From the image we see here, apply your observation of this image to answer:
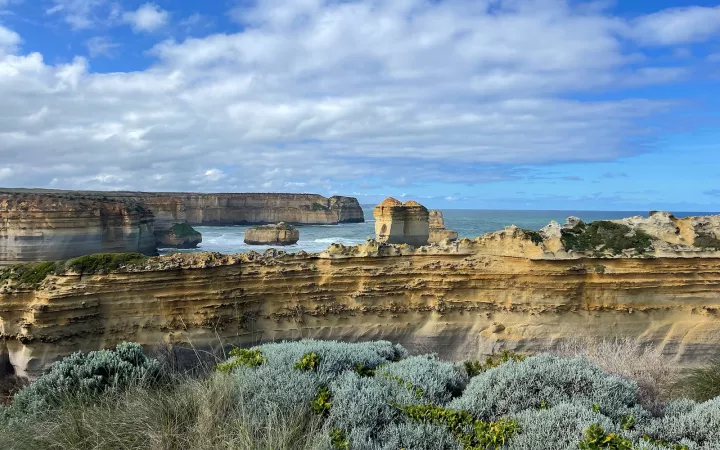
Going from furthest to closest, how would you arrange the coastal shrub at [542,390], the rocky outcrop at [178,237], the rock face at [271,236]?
1. the rock face at [271,236]
2. the rocky outcrop at [178,237]
3. the coastal shrub at [542,390]

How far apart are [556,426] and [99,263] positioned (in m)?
11.7

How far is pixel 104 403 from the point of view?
5402 millimetres

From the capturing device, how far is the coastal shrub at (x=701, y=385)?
652cm

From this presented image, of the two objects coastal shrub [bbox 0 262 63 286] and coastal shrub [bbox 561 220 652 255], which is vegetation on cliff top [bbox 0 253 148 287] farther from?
coastal shrub [bbox 561 220 652 255]

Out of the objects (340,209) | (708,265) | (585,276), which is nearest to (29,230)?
(585,276)

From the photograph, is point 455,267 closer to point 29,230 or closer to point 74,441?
point 74,441

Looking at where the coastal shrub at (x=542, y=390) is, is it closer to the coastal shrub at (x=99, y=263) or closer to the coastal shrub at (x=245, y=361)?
the coastal shrub at (x=245, y=361)

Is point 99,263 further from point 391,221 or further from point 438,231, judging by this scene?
point 438,231

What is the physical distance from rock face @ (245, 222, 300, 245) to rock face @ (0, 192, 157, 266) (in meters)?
18.4

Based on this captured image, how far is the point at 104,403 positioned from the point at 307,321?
7750 mm

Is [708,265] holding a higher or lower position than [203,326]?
higher

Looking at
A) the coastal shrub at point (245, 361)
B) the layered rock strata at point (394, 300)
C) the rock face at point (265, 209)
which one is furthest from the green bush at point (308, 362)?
the rock face at point (265, 209)

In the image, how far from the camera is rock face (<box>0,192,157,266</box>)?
127ft

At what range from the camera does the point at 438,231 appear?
52375 millimetres
